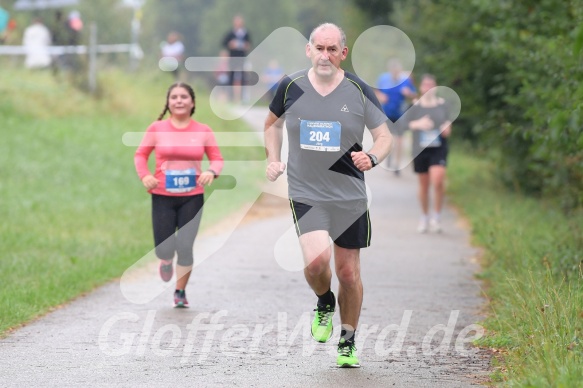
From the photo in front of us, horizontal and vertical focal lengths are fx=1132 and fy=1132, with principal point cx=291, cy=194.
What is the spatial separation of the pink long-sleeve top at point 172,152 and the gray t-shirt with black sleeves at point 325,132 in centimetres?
223

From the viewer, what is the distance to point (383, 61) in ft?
113

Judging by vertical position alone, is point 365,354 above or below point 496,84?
below

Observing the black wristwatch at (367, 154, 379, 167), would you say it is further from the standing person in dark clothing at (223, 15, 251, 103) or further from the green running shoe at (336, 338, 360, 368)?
the standing person in dark clothing at (223, 15, 251, 103)

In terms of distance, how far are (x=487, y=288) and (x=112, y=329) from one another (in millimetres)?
3794

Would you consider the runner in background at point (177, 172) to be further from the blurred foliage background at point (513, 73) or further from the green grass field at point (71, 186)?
the blurred foliage background at point (513, 73)

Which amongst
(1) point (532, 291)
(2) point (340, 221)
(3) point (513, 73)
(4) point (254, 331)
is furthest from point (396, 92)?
(2) point (340, 221)

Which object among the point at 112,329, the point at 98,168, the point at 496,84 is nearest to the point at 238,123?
the point at 98,168

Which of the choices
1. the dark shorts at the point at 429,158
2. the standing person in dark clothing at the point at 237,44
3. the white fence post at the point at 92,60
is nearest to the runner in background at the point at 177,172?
the dark shorts at the point at 429,158

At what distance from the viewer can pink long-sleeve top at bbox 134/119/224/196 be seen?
928 cm

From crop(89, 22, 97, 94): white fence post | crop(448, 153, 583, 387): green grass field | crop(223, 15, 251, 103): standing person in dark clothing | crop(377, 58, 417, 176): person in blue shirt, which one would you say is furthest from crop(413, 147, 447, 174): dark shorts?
crop(223, 15, 251, 103): standing person in dark clothing

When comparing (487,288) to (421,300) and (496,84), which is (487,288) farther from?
(496,84)

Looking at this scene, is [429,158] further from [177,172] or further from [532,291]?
[532,291]

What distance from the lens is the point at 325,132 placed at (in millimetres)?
6965

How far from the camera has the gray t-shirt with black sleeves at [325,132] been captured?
6984mm
